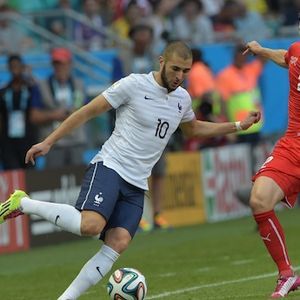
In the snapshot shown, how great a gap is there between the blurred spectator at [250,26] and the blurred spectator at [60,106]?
672 cm

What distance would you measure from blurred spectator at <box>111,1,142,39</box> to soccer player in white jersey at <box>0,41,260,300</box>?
1203cm

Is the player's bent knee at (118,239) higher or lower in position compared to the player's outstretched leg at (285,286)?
higher

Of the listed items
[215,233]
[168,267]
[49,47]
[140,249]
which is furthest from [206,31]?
[168,267]

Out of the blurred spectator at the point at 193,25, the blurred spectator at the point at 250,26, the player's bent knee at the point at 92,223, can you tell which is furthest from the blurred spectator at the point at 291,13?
the player's bent knee at the point at 92,223

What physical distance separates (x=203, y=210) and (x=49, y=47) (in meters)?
4.03

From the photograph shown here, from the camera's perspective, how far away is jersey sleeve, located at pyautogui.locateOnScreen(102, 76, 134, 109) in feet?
32.2

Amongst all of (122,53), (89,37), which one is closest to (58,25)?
(89,37)

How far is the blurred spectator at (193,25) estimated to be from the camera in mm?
22812

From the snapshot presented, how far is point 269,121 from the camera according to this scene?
2347 cm

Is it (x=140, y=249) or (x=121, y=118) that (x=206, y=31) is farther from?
(x=121, y=118)

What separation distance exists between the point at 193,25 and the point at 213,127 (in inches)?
489

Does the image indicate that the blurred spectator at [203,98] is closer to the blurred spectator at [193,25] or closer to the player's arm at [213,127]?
the blurred spectator at [193,25]

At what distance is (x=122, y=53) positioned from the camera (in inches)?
711

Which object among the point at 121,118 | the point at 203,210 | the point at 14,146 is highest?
the point at 121,118
